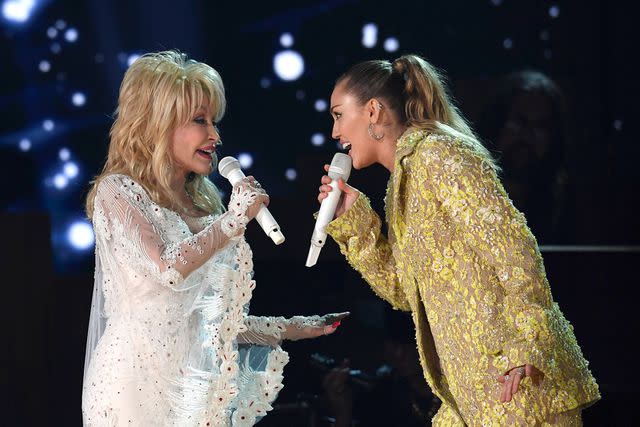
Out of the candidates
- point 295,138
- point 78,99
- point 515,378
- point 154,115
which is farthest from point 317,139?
point 515,378

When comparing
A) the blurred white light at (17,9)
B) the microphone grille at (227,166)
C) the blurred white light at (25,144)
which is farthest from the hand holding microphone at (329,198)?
the blurred white light at (17,9)

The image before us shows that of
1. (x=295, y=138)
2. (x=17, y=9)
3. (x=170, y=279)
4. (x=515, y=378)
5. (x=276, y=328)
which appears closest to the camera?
(x=515, y=378)

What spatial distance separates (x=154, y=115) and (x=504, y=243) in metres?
1.03

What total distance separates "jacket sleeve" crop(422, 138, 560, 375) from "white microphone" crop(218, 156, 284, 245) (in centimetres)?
39

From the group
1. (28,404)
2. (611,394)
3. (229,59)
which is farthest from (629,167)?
(28,404)

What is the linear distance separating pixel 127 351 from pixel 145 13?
72.7 inches

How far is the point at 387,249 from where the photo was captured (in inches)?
104

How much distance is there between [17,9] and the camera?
379 cm

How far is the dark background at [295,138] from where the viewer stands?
3578mm

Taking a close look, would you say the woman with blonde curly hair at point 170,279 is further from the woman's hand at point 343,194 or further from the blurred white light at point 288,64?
the blurred white light at point 288,64

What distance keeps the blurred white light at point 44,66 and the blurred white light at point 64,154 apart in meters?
0.33

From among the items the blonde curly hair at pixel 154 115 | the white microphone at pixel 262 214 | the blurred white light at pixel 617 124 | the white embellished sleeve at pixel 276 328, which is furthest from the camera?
the blurred white light at pixel 617 124

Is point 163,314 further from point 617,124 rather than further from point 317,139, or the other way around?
point 617,124

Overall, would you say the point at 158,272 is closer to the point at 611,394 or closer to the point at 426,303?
the point at 426,303
